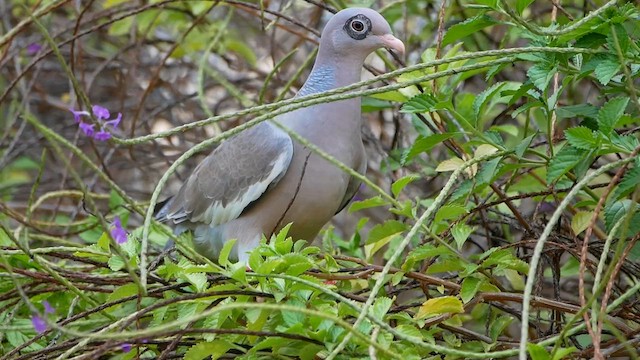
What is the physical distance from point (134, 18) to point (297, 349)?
1826 millimetres

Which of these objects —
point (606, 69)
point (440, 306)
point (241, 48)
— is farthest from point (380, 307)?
point (241, 48)

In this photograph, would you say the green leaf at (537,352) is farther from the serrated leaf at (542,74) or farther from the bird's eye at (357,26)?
the bird's eye at (357,26)

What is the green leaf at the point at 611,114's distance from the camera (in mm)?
1440

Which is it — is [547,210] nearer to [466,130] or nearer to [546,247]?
[546,247]

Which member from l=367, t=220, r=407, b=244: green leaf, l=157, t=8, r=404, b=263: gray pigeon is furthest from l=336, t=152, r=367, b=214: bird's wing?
l=367, t=220, r=407, b=244: green leaf

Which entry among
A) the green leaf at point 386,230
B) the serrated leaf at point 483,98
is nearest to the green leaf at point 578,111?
the serrated leaf at point 483,98

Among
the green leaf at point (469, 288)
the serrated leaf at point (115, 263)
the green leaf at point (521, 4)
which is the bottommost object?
the green leaf at point (469, 288)

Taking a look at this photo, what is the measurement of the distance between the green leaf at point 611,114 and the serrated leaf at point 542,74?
99mm

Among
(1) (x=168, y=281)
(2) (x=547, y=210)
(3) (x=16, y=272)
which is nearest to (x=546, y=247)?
(2) (x=547, y=210)

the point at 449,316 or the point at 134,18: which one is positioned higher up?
the point at 134,18

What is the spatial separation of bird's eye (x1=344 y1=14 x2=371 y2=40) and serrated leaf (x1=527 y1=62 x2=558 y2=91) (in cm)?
63

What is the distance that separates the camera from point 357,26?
2129 mm

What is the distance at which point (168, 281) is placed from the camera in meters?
1.61

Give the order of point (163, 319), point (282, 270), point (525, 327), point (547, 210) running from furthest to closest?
1. point (547, 210)
2. point (163, 319)
3. point (282, 270)
4. point (525, 327)
